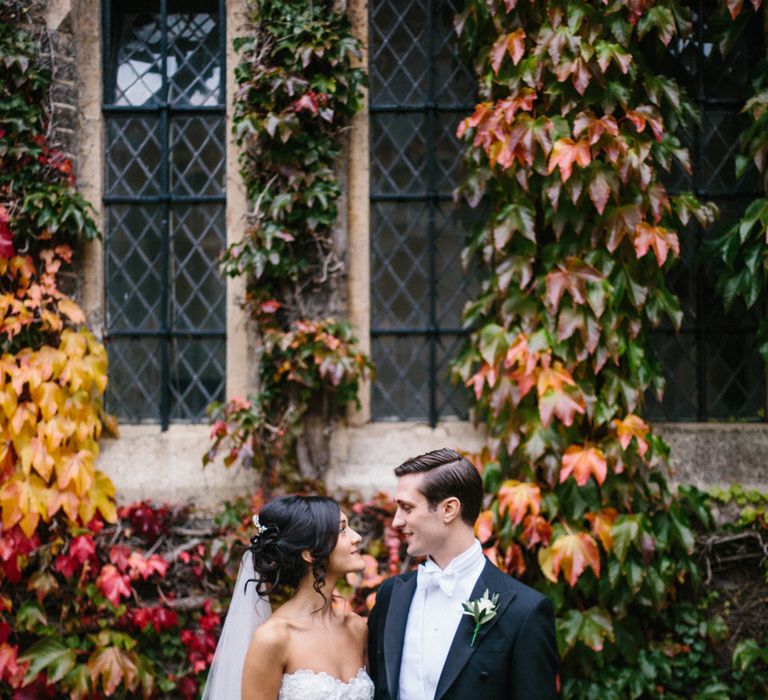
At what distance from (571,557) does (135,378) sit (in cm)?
262

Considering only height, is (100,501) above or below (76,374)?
below

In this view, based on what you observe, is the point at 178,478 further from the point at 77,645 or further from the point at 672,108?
the point at 672,108

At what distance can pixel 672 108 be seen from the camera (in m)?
4.44

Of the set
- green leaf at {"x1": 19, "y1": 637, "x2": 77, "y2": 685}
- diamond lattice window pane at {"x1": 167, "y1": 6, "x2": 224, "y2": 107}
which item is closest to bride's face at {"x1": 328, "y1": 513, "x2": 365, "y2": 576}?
green leaf at {"x1": 19, "y1": 637, "x2": 77, "y2": 685}

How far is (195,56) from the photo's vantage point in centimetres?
505

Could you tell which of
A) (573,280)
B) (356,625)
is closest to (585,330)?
(573,280)

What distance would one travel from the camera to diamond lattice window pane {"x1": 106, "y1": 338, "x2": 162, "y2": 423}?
4926 millimetres

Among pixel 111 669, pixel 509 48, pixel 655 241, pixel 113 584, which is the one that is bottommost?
pixel 111 669

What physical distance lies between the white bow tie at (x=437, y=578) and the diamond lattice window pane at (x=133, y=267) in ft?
9.05

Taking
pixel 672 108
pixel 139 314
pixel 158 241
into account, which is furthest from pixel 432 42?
pixel 139 314

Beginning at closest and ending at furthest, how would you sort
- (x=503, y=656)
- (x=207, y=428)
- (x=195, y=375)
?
1. (x=503, y=656)
2. (x=207, y=428)
3. (x=195, y=375)

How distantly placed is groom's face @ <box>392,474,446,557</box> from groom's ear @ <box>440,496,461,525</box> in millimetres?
16

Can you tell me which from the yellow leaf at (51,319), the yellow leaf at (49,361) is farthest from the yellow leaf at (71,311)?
the yellow leaf at (49,361)

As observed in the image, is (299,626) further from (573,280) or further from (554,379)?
(573,280)
